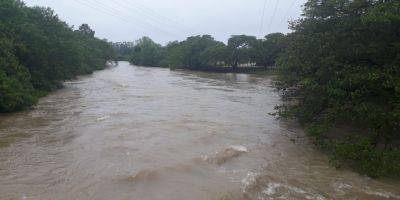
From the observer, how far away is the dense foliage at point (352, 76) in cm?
1032

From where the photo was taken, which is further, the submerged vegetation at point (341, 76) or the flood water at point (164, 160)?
the submerged vegetation at point (341, 76)

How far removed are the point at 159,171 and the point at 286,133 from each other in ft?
23.5

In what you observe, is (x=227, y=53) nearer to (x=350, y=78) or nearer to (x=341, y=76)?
(x=341, y=76)

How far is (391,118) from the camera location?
10.1 metres

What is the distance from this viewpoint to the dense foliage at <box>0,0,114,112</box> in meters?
18.7

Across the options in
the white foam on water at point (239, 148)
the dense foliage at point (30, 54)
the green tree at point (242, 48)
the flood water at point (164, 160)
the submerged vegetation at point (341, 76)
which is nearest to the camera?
the flood water at point (164, 160)

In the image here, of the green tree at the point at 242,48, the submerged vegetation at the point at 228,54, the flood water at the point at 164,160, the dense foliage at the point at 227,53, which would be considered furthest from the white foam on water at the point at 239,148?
the green tree at the point at 242,48

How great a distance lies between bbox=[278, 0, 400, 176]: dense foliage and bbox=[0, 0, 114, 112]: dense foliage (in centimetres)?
1238

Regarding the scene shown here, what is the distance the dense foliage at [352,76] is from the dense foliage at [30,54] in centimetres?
1238

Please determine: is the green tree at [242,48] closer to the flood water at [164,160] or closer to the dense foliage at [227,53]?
the dense foliage at [227,53]

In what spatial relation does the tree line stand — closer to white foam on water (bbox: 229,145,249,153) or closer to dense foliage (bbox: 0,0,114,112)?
white foam on water (bbox: 229,145,249,153)

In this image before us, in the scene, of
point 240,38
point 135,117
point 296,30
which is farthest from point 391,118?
point 240,38

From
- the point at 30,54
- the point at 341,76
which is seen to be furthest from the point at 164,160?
the point at 30,54

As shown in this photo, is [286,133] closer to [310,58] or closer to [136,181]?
[310,58]
